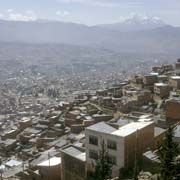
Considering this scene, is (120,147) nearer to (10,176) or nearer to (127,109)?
(10,176)

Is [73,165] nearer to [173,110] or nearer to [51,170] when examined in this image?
[51,170]

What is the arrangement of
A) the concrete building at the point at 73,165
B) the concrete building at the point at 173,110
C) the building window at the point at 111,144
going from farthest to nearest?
the concrete building at the point at 173,110 → the concrete building at the point at 73,165 → the building window at the point at 111,144

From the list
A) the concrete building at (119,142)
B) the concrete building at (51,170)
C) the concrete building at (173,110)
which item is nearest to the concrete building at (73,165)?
the concrete building at (119,142)

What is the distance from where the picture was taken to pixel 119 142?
18.4 metres

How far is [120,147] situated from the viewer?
18453 millimetres

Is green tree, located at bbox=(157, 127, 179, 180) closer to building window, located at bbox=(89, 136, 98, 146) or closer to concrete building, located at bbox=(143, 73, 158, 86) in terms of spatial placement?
building window, located at bbox=(89, 136, 98, 146)

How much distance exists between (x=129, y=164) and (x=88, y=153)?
209 centimetres

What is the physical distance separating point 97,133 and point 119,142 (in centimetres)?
135

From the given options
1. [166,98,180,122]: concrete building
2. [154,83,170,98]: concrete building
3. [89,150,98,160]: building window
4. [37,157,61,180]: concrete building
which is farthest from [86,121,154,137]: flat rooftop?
[154,83,170,98]: concrete building

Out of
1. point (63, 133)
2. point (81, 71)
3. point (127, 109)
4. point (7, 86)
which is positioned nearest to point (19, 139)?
point (63, 133)

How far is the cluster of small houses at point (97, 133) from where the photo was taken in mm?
Result: 19050

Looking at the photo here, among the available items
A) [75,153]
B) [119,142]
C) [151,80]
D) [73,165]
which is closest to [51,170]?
[75,153]

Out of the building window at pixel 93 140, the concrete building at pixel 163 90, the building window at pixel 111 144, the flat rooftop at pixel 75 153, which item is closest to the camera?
the building window at pixel 111 144

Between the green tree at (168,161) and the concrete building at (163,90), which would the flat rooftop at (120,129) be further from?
the concrete building at (163,90)
